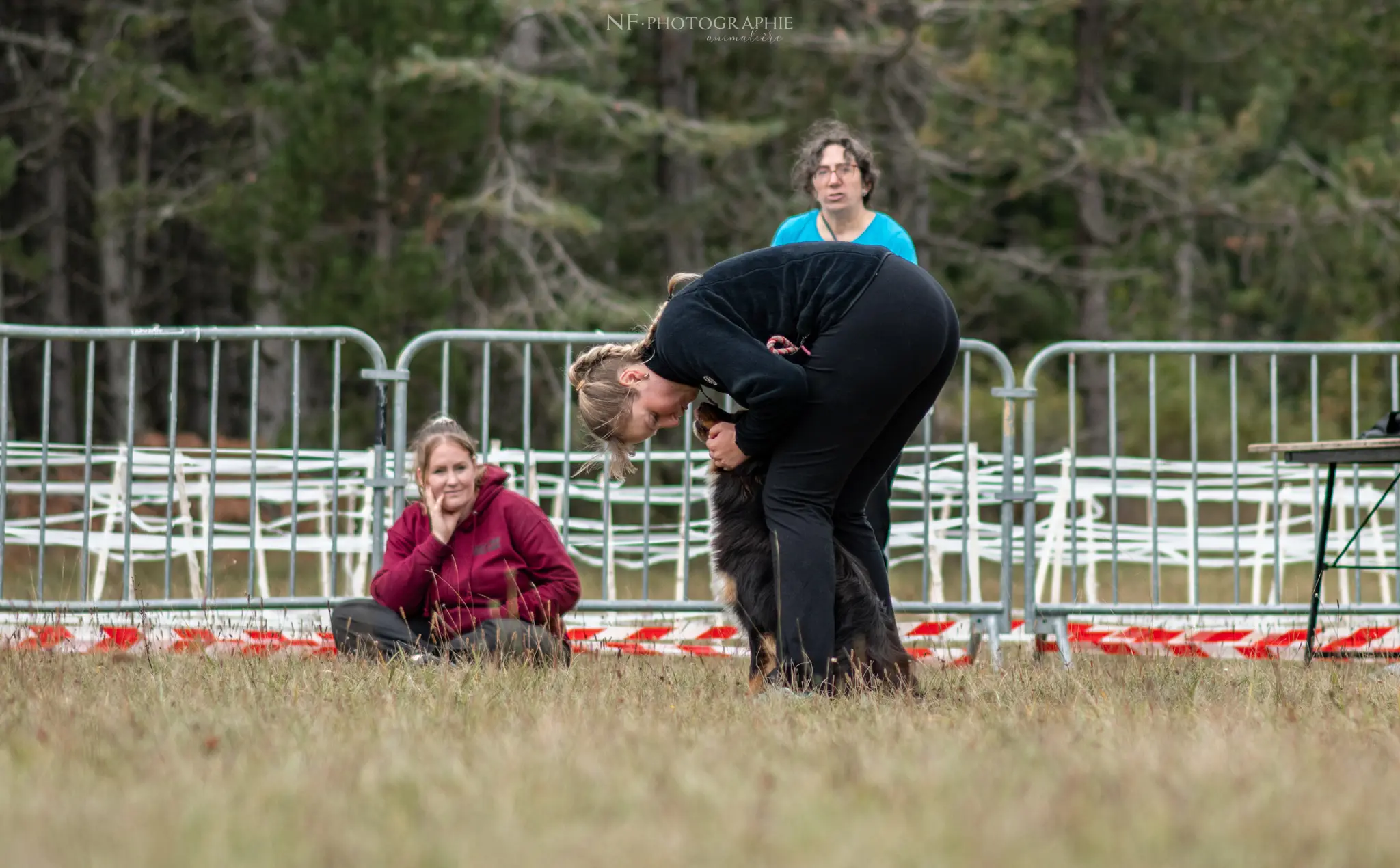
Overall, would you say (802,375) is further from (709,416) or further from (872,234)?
(872,234)

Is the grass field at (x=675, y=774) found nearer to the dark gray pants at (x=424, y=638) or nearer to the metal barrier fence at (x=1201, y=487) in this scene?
the dark gray pants at (x=424, y=638)

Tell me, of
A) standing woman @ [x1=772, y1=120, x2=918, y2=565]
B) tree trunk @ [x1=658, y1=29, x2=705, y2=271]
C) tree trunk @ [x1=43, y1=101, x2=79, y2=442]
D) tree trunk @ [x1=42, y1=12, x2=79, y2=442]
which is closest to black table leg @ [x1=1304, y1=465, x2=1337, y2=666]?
standing woman @ [x1=772, y1=120, x2=918, y2=565]

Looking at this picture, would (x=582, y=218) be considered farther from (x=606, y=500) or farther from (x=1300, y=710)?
(x=1300, y=710)

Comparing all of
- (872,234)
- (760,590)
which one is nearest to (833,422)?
(760,590)

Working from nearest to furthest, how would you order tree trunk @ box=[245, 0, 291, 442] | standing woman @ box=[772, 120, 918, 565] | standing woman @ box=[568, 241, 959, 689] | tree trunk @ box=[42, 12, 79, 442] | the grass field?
the grass field → standing woman @ box=[568, 241, 959, 689] → standing woman @ box=[772, 120, 918, 565] → tree trunk @ box=[245, 0, 291, 442] → tree trunk @ box=[42, 12, 79, 442]

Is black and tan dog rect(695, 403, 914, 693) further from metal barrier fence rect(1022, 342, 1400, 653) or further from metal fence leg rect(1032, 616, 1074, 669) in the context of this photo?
metal barrier fence rect(1022, 342, 1400, 653)

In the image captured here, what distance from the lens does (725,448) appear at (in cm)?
467

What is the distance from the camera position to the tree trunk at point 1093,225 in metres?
19.9

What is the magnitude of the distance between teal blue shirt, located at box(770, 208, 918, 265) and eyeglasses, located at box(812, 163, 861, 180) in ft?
0.44

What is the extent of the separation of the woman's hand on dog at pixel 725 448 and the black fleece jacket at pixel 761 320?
57 millimetres

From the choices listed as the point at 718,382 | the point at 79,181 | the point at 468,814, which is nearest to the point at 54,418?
the point at 79,181

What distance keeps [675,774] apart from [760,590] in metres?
1.76

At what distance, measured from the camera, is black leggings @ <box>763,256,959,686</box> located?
4.42m

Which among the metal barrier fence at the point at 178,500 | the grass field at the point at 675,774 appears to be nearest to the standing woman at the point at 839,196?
the metal barrier fence at the point at 178,500
